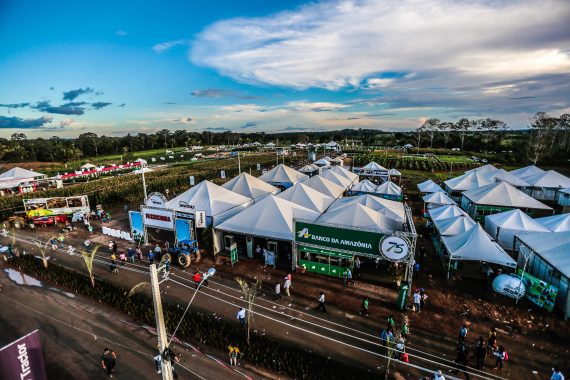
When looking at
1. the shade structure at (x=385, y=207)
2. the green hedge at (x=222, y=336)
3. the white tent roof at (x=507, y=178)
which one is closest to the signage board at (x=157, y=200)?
the green hedge at (x=222, y=336)

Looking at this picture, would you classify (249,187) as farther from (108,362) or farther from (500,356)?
(500,356)

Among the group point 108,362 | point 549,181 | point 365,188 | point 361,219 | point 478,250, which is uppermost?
point 361,219

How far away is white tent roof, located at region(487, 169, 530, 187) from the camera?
3490 cm

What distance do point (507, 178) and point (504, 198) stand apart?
13542 millimetres

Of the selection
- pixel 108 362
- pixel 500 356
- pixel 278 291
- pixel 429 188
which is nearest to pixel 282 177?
pixel 429 188

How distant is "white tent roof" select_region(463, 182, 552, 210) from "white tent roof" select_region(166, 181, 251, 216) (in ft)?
70.4

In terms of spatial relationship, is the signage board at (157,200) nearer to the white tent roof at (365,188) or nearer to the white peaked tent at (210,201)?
the white peaked tent at (210,201)

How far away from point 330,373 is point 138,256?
1501 centimetres

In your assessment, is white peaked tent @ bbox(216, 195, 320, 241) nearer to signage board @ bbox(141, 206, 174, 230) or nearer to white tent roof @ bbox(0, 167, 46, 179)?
signage board @ bbox(141, 206, 174, 230)

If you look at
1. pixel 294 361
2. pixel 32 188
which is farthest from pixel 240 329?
pixel 32 188

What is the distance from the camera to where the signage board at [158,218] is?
20.3 metres

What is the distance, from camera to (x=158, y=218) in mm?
20688

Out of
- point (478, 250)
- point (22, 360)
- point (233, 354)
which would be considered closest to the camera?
point (22, 360)

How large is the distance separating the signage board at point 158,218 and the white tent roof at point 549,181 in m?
40.2
